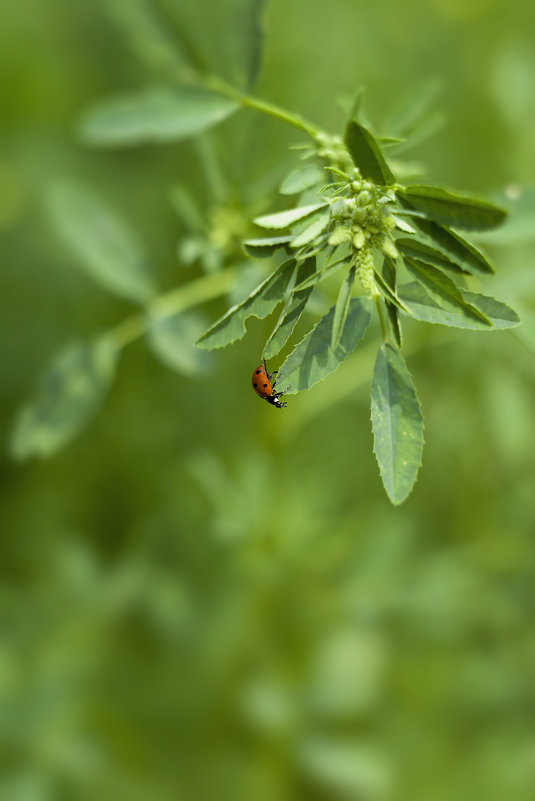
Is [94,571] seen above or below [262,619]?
above

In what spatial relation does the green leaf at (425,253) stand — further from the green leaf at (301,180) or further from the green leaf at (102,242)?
the green leaf at (102,242)


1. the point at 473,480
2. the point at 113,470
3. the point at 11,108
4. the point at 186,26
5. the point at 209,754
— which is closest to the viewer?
Answer: the point at 186,26

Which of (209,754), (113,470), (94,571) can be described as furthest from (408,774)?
(113,470)

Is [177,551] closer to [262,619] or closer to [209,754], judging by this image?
[262,619]

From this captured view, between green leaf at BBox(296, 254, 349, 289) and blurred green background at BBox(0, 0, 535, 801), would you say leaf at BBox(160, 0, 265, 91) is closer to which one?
blurred green background at BBox(0, 0, 535, 801)

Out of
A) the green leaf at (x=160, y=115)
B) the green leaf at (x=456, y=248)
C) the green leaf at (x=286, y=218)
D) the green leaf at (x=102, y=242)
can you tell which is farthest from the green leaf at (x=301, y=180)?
the green leaf at (x=102, y=242)

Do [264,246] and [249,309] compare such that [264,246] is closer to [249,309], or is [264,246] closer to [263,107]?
[249,309]

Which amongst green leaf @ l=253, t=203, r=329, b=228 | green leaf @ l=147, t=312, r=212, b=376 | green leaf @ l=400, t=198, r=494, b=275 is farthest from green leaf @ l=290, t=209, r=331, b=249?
green leaf @ l=147, t=312, r=212, b=376

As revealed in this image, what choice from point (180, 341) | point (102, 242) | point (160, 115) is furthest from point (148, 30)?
point (180, 341)
